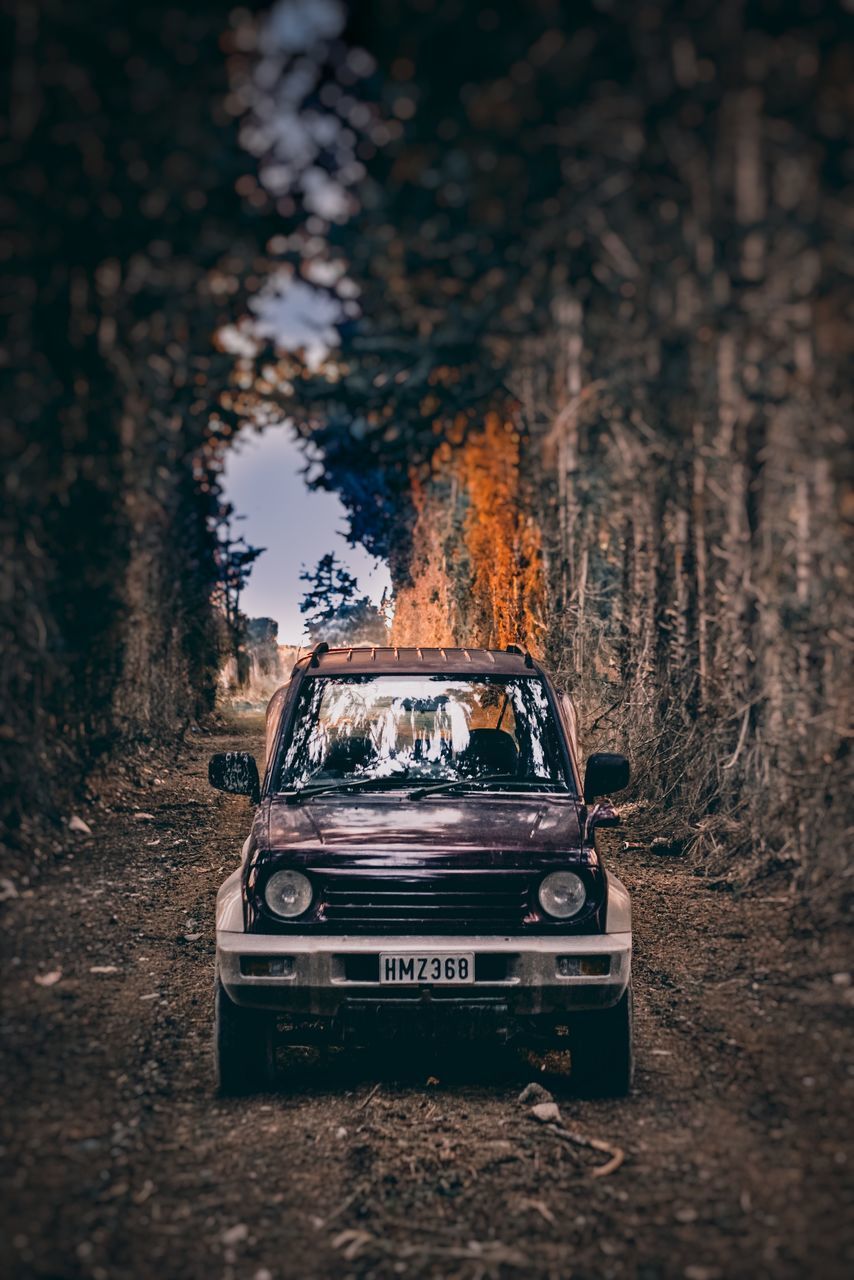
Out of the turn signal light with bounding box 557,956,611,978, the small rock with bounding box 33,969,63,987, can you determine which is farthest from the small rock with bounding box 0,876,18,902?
the turn signal light with bounding box 557,956,611,978

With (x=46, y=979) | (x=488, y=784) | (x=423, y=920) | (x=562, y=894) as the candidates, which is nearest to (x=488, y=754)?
(x=488, y=784)

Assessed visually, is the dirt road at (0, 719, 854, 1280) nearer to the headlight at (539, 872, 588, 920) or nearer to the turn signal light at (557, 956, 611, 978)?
the turn signal light at (557, 956, 611, 978)

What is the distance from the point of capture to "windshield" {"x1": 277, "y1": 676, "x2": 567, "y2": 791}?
211 inches

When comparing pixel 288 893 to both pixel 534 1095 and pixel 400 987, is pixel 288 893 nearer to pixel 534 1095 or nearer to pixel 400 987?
pixel 400 987

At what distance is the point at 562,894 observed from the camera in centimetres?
467

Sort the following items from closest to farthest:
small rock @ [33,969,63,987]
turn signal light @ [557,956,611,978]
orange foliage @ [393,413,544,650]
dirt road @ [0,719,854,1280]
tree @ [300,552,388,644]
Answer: dirt road @ [0,719,854,1280], turn signal light @ [557,956,611,978], small rock @ [33,969,63,987], orange foliage @ [393,413,544,650], tree @ [300,552,388,644]

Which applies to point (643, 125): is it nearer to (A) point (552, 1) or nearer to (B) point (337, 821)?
(A) point (552, 1)

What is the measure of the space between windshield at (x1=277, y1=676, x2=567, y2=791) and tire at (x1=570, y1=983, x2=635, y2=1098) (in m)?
1.18

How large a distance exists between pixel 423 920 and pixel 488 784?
0.87m

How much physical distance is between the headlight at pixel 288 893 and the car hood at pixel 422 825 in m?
0.13

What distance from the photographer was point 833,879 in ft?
16.4

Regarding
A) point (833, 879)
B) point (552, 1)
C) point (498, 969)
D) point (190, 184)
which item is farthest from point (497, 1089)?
point (552, 1)

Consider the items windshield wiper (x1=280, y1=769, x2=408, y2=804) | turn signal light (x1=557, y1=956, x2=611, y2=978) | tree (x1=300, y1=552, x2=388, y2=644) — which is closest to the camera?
turn signal light (x1=557, y1=956, x2=611, y2=978)

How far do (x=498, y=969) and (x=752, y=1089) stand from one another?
4.41ft
